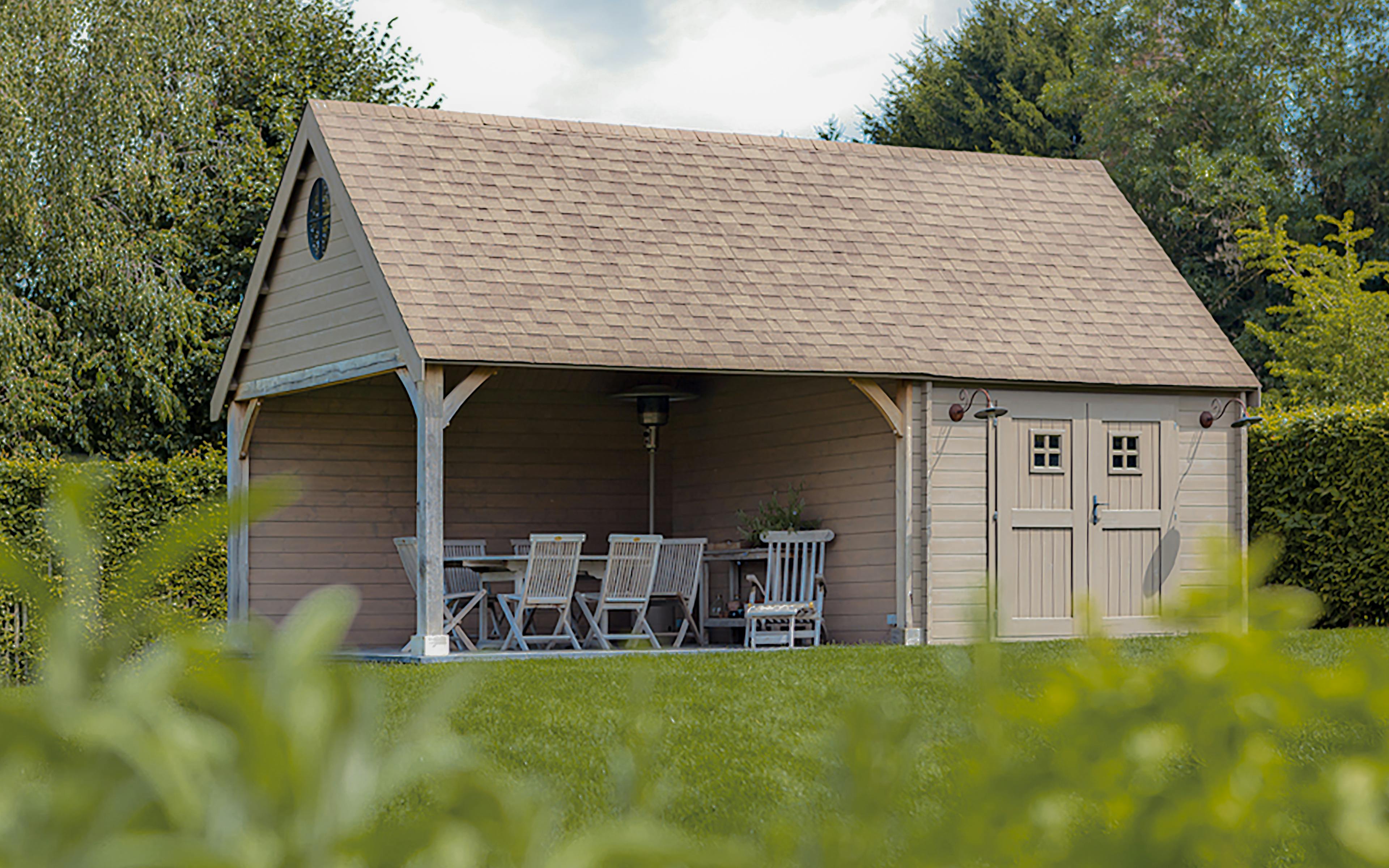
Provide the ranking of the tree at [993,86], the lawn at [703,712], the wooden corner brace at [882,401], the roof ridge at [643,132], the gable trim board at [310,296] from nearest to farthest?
the lawn at [703,712] < the gable trim board at [310,296] < the wooden corner brace at [882,401] < the roof ridge at [643,132] < the tree at [993,86]

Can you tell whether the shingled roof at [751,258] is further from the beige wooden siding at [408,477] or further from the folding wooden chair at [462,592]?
the folding wooden chair at [462,592]

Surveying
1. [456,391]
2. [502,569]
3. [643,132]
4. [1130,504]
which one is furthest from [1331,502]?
[456,391]

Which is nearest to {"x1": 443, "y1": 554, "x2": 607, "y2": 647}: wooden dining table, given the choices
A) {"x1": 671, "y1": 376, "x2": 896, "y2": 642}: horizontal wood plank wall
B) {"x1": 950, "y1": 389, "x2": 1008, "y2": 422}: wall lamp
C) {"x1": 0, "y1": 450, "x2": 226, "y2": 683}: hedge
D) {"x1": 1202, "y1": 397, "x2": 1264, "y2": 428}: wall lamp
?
{"x1": 671, "y1": 376, "x2": 896, "y2": 642}: horizontal wood plank wall

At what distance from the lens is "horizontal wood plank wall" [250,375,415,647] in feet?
44.3

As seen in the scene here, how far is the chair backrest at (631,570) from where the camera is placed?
11.9 m

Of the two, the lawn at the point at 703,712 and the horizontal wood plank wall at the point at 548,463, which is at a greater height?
the horizontal wood plank wall at the point at 548,463

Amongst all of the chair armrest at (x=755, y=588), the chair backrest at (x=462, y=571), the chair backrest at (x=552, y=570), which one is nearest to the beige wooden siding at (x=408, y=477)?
the chair backrest at (x=462, y=571)

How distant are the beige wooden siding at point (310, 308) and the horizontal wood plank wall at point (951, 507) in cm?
418

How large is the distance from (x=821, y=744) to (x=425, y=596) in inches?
395

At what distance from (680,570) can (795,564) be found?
944 millimetres

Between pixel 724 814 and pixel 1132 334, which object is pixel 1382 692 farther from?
pixel 1132 334

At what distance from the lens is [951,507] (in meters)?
12.4

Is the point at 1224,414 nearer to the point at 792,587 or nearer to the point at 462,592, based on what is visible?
the point at 792,587

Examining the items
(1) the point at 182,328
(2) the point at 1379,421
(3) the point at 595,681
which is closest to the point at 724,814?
(3) the point at 595,681
